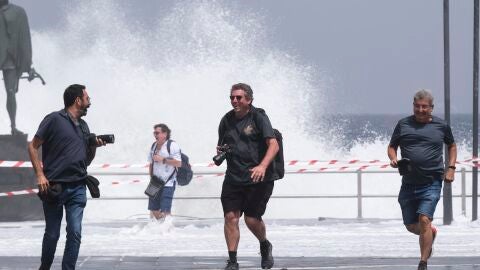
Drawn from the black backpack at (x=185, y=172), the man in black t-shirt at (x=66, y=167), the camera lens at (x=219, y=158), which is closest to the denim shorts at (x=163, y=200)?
the black backpack at (x=185, y=172)

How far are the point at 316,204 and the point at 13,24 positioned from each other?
11731 mm

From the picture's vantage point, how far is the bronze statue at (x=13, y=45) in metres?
21.3

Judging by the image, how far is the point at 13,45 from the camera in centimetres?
2134

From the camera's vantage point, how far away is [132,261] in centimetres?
1373

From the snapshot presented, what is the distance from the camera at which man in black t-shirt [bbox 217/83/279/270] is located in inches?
472

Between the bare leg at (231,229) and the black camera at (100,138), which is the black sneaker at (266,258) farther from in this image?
the black camera at (100,138)

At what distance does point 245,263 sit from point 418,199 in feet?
6.76

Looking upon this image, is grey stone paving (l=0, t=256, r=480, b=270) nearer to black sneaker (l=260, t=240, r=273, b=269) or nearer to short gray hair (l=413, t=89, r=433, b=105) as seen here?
black sneaker (l=260, t=240, r=273, b=269)

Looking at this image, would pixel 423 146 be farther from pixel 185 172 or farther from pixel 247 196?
pixel 185 172

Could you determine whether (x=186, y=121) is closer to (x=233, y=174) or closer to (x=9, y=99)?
(x=9, y=99)

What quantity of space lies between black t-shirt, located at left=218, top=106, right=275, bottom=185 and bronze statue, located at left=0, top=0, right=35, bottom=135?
9.86 meters

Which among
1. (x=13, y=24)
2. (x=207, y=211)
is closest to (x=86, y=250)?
(x=13, y=24)

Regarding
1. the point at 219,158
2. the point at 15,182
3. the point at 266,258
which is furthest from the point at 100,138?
the point at 15,182

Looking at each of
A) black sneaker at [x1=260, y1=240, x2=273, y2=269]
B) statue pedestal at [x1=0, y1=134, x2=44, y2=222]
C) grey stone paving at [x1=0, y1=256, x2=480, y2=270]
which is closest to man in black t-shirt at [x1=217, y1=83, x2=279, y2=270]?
black sneaker at [x1=260, y1=240, x2=273, y2=269]
